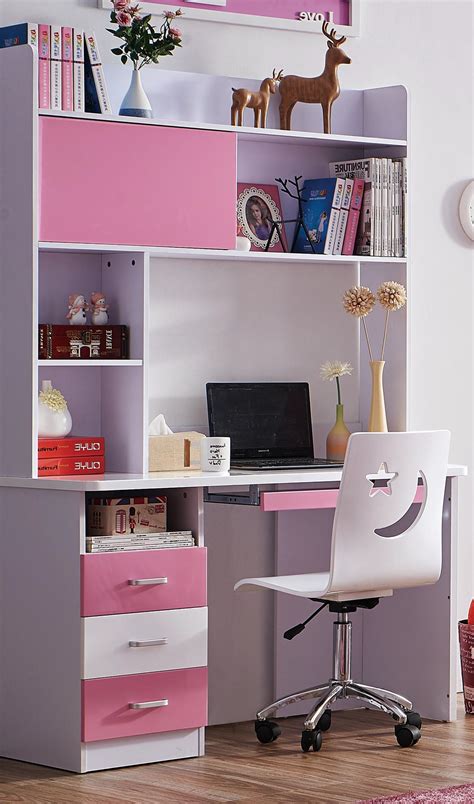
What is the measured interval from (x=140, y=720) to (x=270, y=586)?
20.0 inches

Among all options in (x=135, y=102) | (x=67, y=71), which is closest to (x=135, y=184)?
(x=135, y=102)

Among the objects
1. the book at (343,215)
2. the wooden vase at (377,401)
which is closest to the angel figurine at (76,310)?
the book at (343,215)

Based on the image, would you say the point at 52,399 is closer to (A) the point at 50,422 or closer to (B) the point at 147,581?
(A) the point at 50,422

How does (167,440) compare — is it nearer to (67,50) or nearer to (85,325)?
(85,325)

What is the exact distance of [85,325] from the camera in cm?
400

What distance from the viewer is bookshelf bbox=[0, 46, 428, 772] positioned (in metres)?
3.82

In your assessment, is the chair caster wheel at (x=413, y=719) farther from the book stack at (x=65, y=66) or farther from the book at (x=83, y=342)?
the book stack at (x=65, y=66)

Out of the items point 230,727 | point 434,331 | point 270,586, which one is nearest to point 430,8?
point 434,331

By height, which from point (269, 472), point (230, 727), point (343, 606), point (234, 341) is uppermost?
point (234, 341)

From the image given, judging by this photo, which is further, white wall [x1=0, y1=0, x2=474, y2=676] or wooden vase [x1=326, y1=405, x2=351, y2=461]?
white wall [x1=0, y1=0, x2=474, y2=676]

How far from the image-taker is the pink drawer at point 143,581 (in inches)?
147

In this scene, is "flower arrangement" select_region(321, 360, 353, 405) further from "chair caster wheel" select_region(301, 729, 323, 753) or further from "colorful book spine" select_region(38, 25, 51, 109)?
"colorful book spine" select_region(38, 25, 51, 109)

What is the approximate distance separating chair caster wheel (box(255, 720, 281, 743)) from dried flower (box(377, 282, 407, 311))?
130 centimetres

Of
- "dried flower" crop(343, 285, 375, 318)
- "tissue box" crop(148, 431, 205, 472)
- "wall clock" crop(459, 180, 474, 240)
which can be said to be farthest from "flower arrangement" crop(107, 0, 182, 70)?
"wall clock" crop(459, 180, 474, 240)
